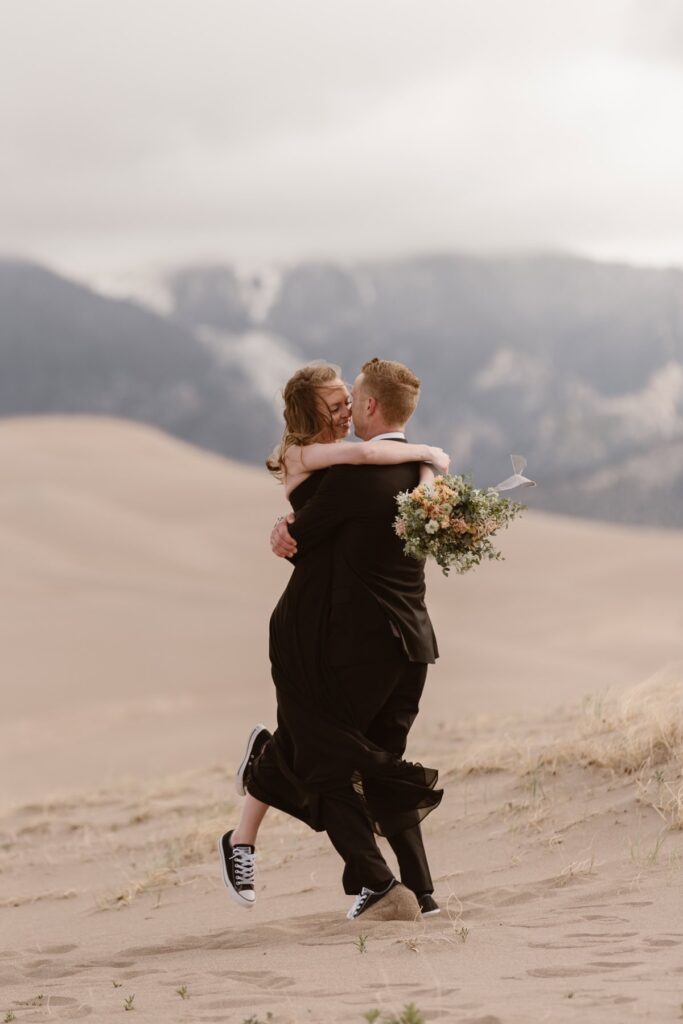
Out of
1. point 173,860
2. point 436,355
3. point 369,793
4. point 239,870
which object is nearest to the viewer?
point 369,793

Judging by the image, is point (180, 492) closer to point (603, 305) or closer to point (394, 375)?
point (394, 375)

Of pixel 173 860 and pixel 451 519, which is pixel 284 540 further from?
pixel 173 860

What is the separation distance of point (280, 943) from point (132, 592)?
23.1 metres

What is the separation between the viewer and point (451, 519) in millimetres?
4551

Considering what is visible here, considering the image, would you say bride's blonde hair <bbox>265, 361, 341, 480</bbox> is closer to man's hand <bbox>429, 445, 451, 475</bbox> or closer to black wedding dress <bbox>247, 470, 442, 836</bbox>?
black wedding dress <bbox>247, 470, 442, 836</bbox>

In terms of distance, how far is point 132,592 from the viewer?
27.5 metres

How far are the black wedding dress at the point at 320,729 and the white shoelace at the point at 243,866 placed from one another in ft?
0.95

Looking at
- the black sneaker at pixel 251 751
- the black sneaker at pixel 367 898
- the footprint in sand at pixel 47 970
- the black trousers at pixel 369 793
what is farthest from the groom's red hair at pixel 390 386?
the footprint in sand at pixel 47 970

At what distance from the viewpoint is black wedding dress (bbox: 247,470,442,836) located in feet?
15.4

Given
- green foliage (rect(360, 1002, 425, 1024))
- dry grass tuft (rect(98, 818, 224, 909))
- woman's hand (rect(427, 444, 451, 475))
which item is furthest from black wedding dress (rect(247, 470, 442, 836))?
dry grass tuft (rect(98, 818, 224, 909))

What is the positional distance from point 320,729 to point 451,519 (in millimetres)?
856

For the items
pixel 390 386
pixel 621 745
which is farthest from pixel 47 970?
pixel 621 745

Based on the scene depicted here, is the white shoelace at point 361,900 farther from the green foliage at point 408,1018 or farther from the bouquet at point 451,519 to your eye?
the green foliage at point 408,1018

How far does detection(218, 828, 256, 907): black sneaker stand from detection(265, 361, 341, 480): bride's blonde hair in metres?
1.46
